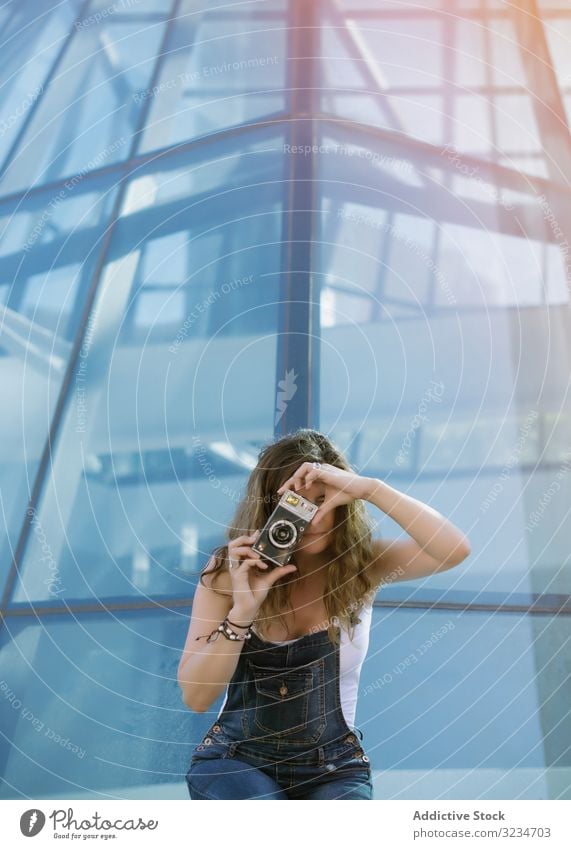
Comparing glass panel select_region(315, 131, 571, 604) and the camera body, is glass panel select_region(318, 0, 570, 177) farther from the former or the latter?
the camera body

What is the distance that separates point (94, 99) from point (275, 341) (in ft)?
3.26

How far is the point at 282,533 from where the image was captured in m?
1.47

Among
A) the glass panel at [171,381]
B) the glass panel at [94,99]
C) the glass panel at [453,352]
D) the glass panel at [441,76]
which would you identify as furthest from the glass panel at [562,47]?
the glass panel at [94,99]

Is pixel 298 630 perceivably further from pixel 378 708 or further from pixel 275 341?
pixel 275 341

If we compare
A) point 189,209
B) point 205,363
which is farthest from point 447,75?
point 205,363

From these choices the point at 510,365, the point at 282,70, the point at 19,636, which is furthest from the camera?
the point at 282,70

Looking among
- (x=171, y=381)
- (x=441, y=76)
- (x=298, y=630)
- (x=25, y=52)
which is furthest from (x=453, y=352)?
(x=25, y=52)

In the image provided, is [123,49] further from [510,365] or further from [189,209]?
[510,365]

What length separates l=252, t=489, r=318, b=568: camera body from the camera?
4.80ft

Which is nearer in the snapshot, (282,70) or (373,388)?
(373,388)

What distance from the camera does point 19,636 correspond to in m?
2.02

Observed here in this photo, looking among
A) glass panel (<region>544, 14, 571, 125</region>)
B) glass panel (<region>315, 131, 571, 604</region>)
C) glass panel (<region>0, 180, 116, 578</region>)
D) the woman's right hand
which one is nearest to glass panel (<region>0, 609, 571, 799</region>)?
glass panel (<region>315, 131, 571, 604</region>)

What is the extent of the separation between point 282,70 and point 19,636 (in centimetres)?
184

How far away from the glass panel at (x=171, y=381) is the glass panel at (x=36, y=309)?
6 cm
